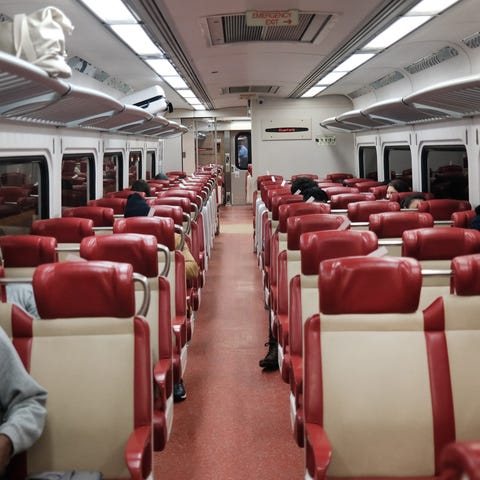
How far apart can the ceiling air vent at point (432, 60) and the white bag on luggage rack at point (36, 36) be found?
4694 millimetres

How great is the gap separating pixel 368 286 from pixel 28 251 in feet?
7.44

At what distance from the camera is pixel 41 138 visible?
575 cm

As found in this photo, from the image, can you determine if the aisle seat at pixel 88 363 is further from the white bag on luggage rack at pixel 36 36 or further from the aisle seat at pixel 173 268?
the white bag on luggage rack at pixel 36 36

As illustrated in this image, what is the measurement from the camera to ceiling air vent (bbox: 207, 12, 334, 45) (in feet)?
18.7

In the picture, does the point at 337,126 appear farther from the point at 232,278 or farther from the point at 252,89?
the point at 232,278

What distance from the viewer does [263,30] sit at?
20.9ft

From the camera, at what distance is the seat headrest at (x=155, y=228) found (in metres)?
4.32

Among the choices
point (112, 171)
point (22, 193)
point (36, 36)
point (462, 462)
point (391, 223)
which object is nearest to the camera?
point (462, 462)

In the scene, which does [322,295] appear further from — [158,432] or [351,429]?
[158,432]

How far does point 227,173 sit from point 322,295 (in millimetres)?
17847

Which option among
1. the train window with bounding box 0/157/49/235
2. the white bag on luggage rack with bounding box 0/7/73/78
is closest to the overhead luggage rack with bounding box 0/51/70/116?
the white bag on luggage rack with bounding box 0/7/73/78

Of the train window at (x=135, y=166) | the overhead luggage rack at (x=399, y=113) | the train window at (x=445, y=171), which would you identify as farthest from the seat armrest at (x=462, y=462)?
the train window at (x=135, y=166)

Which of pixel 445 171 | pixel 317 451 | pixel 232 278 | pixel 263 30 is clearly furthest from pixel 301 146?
pixel 317 451

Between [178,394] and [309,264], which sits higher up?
[309,264]
